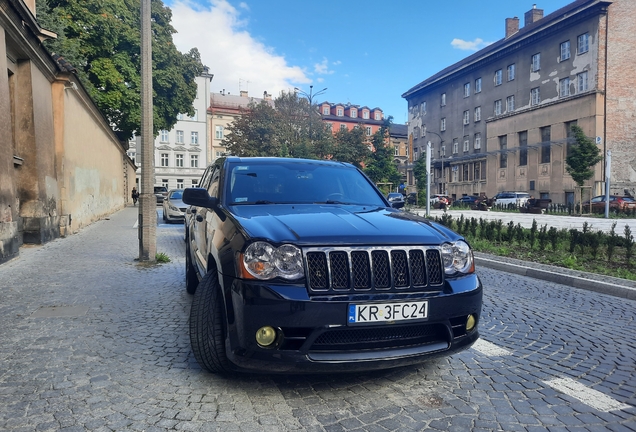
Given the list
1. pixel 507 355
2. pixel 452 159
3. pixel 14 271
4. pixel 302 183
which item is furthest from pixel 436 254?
pixel 452 159

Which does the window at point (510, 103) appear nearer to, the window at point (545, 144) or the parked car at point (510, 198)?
the window at point (545, 144)

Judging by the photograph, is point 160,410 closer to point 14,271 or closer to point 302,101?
point 14,271

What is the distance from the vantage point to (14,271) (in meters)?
7.73

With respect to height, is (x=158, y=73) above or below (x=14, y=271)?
above

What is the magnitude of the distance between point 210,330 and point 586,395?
8.60 ft

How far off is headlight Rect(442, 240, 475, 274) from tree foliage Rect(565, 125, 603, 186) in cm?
3070

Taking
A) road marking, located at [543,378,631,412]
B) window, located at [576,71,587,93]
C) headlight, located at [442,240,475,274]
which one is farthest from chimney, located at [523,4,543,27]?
road marking, located at [543,378,631,412]

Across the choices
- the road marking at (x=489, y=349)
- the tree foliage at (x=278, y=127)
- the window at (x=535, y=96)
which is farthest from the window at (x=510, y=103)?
the road marking at (x=489, y=349)

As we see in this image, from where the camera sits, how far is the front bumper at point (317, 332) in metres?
2.81

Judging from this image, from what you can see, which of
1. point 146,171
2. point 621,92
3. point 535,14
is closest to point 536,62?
point 535,14

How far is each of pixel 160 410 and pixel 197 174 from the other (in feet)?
236

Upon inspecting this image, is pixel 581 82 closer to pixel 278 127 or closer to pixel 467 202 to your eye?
pixel 467 202

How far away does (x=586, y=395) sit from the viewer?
10.6 ft

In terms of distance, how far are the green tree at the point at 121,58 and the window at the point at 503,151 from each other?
30.1 m
